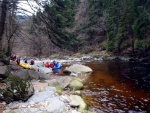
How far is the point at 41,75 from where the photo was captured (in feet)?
45.7

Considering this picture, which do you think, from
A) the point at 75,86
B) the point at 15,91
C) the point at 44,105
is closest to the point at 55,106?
the point at 44,105

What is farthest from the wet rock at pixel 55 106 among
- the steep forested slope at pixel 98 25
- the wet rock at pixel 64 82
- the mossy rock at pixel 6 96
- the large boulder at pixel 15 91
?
the wet rock at pixel 64 82

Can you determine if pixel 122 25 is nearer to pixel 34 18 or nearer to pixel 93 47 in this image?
pixel 93 47

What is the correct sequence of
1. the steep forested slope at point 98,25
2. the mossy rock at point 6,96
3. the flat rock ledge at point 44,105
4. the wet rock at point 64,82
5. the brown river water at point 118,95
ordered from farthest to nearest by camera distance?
the wet rock at point 64,82 → the brown river water at point 118,95 → the steep forested slope at point 98,25 → the mossy rock at point 6,96 → the flat rock ledge at point 44,105

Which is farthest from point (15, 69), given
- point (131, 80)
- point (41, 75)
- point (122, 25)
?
point (122, 25)

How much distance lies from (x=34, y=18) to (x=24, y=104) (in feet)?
12.4

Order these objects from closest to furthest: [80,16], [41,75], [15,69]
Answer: [15,69] → [41,75] → [80,16]

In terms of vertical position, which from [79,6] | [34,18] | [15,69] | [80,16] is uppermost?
[79,6]

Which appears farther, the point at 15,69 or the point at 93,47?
the point at 93,47

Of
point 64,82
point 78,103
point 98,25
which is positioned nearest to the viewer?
point 78,103

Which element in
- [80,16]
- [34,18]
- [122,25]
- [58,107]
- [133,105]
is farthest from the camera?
[80,16]

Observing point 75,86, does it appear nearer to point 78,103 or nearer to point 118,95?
point 118,95

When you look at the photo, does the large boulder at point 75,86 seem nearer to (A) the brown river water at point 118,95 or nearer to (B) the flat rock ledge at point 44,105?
(A) the brown river water at point 118,95

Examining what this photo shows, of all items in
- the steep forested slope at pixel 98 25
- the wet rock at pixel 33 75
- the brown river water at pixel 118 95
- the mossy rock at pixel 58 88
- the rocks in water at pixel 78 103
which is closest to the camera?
the rocks in water at pixel 78 103
